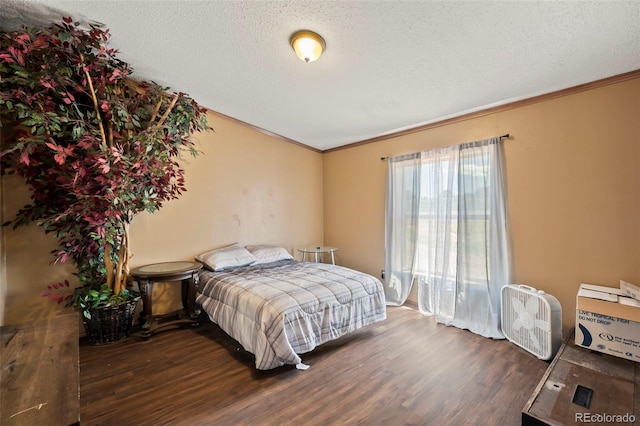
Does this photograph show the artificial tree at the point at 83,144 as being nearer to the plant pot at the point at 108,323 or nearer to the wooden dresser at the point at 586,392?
the plant pot at the point at 108,323

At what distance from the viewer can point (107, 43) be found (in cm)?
217

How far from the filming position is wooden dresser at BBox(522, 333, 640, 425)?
4.28 ft

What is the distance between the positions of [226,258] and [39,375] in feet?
7.31

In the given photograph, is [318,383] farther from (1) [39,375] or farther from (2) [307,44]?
(2) [307,44]

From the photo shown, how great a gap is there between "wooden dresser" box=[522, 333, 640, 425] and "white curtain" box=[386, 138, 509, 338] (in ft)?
2.89

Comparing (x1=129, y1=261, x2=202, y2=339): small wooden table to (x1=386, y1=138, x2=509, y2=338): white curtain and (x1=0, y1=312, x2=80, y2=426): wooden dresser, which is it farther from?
(x1=386, y1=138, x2=509, y2=338): white curtain

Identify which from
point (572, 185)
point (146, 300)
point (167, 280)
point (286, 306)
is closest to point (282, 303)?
point (286, 306)

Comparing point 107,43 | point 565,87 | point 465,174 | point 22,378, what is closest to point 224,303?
point 22,378

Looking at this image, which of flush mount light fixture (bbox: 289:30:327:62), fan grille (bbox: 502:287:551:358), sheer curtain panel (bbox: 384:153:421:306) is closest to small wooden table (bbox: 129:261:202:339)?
flush mount light fixture (bbox: 289:30:327:62)

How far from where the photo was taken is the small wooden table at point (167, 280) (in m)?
2.57

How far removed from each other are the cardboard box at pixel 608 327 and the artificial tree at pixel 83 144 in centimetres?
373

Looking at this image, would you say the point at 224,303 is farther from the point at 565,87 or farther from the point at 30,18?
the point at 565,87

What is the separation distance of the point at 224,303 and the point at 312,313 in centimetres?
89

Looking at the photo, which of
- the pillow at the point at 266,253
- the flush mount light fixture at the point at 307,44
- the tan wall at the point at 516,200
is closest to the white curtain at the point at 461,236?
the tan wall at the point at 516,200
